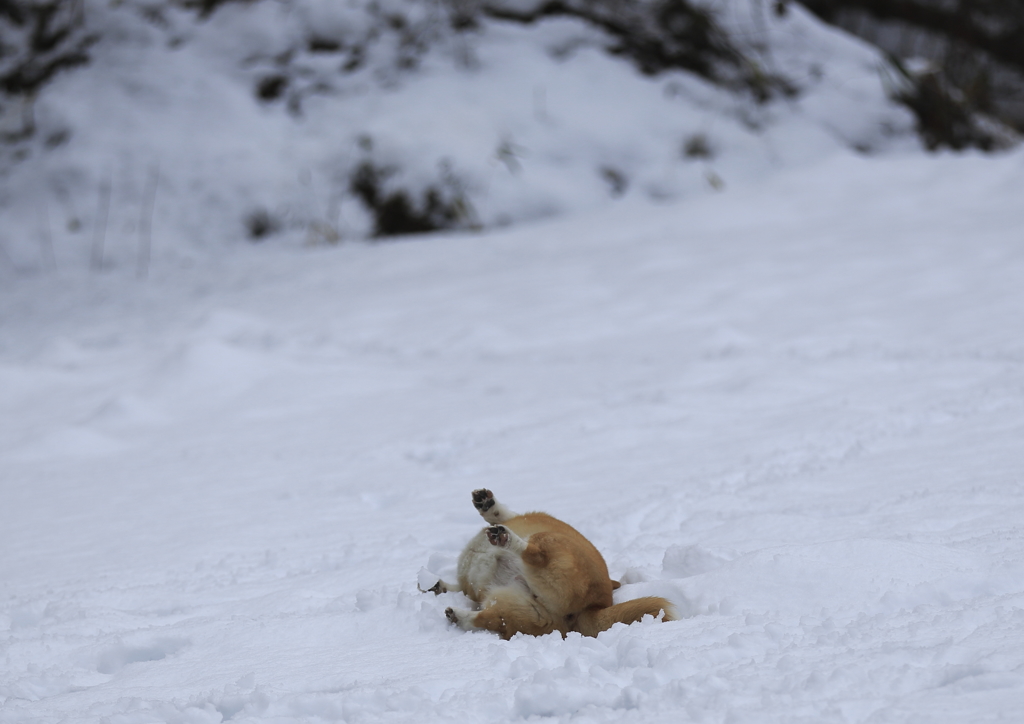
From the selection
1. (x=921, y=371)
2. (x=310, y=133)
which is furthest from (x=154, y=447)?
(x=310, y=133)

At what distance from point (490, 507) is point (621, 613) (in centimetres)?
42

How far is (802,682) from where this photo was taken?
1343 millimetres

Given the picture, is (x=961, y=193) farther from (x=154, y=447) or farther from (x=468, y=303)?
(x=154, y=447)

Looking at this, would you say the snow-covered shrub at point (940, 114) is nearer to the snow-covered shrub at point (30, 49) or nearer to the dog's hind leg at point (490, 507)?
the dog's hind leg at point (490, 507)

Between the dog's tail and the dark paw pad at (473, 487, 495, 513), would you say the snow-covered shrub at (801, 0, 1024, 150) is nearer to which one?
the dark paw pad at (473, 487, 495, 513)

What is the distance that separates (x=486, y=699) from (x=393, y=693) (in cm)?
16

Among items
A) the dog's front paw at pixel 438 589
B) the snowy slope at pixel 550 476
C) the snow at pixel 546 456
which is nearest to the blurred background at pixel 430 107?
the snow at pixel 546 456

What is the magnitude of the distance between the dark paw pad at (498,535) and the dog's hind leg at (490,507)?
0.18m

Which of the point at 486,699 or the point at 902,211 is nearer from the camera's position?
the point at 486,699

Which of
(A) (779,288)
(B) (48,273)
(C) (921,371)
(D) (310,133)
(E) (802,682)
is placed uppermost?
(E) (802,682)

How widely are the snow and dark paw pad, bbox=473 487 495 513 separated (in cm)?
21

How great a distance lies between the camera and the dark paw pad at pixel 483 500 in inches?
78.1

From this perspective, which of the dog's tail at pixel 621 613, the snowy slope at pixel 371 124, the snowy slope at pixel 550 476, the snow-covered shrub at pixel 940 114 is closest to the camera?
the snowy slope at pixel 550 476

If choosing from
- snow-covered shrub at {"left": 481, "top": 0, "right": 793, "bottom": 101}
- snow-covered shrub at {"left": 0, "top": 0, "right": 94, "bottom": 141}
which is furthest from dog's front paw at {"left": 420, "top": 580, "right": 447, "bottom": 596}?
snow-covered shrub at {"left": 0, "top": 0, "right": 94, "bottom": 141}
